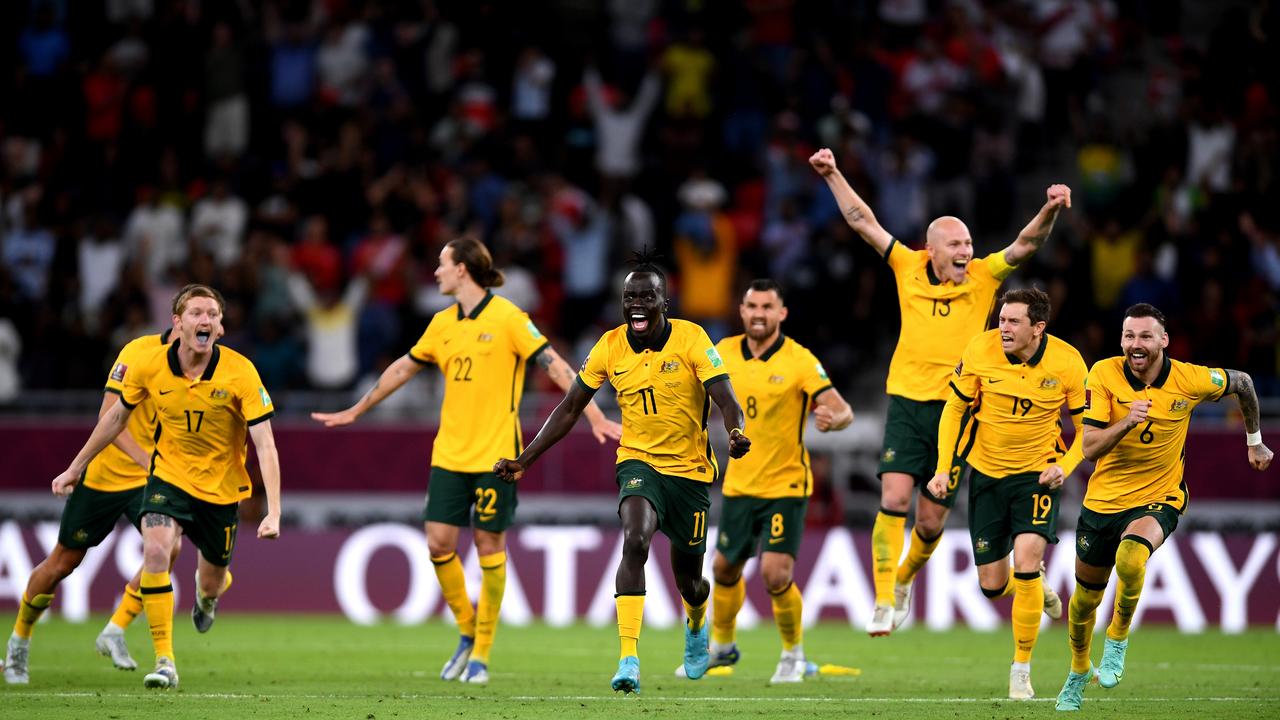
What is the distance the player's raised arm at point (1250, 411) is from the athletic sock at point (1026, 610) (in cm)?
180

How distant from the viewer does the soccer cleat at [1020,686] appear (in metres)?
13.3

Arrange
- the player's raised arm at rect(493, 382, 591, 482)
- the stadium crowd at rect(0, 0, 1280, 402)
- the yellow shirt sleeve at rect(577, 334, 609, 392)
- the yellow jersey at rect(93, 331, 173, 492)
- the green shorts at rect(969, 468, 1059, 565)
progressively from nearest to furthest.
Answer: the player's raised arm at rect(493, 382, 591, 482)
the yellow shirt sleeve at rect(577, 334, 609, 392)
the green shorts at rect(969, 468, 1059, 565)
the yellow jersey at rect(93, 331, 173, 492)
the stadium crowd at rect(0, 0, 1280, 402)

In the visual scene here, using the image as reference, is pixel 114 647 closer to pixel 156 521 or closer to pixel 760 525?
pixel 156 521

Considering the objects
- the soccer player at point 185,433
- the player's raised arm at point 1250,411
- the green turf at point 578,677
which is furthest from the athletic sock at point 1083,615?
the soccer player at point 185,433

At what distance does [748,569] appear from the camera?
2153 centimetres

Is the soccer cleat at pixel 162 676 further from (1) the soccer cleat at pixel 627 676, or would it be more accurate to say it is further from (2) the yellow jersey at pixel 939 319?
(2) the yellow jersey at pixel 939 319

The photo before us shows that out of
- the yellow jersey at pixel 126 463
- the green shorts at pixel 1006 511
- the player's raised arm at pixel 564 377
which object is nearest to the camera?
the green shorts at pixel 1006 511

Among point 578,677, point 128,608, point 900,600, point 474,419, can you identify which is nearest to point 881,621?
point 900,600

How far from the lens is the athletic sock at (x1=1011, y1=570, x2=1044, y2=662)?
13406 mm

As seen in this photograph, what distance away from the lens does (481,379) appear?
14.7 m

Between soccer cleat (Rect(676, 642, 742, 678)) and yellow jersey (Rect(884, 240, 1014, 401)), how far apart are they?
8.58 feet

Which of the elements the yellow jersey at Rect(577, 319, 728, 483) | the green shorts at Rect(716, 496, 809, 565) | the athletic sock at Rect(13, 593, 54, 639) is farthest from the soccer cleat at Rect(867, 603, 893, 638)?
the athletic sock at Rect(13, 593, 54, 639)

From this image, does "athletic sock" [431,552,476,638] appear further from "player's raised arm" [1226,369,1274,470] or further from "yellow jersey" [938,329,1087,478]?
"player's raised arm" [1226,369,1274,470]

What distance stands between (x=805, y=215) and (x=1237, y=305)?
551 centimetres
